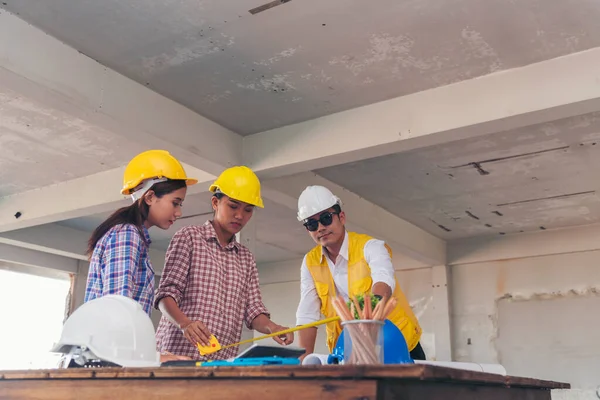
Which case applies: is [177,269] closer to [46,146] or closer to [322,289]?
[322,289]

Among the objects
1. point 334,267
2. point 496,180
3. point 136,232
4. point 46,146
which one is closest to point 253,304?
point 334,267

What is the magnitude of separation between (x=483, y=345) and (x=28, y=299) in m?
5.59

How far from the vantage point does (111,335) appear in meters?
1.56

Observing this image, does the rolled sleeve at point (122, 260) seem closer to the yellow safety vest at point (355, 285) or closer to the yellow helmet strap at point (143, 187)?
the yellow helmet strap at point (143, 187)

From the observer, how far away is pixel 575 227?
23.3ft

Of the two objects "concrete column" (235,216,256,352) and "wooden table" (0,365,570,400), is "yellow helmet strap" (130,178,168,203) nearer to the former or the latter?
"wooden table" (0,365,570,400)

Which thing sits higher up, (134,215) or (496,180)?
(496,180)

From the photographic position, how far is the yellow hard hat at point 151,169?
7.33 feet

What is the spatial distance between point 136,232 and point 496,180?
438 centimetres

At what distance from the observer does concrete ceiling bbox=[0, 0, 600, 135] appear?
Result: 3146 millimetres

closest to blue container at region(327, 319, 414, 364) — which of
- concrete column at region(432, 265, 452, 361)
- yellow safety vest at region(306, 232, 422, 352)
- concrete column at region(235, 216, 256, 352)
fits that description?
yellow safety vest at region(306, 232, 422, 352)

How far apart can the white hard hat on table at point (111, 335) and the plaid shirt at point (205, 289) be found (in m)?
0.76

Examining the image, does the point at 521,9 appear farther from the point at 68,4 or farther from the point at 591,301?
the point at 591,301

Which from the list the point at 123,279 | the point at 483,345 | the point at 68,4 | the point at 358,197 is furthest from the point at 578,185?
→ the point at 123,279
